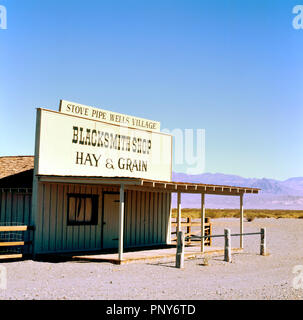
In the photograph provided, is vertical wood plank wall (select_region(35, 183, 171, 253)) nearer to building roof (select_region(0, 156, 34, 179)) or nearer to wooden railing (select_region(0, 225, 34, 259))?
wooden railing (select_region(0, 225, 34, 259))

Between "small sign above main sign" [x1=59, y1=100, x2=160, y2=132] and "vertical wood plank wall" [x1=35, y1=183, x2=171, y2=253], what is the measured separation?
2.74m

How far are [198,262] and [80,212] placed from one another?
4687mm

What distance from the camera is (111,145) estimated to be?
1981cm

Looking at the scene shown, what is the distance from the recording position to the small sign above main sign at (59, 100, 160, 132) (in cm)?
1823

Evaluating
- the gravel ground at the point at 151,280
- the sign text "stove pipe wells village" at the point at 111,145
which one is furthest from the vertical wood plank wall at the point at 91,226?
the gravel ground at the point at 151,280

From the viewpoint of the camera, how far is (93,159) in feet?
62.4

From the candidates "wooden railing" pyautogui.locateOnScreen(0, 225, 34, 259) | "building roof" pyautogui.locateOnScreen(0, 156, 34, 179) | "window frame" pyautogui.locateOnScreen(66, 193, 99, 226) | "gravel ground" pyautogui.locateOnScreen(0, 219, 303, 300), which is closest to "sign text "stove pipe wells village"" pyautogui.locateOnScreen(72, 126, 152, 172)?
"window frame" pyautogui.locateOnScreen(66, 193, 99, 226)

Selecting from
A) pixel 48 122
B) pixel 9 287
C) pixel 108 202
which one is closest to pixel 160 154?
pixel 108 202

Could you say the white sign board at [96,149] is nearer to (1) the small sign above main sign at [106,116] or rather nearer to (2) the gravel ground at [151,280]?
(1) the small sign above main sign at [106,116]

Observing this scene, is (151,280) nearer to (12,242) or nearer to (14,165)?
(12,242)

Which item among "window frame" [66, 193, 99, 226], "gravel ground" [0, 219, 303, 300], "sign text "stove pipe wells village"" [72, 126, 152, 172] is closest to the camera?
"gravel ground" [0, 219, 303, 300]

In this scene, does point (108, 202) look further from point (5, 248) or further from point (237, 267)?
point (237, 267)

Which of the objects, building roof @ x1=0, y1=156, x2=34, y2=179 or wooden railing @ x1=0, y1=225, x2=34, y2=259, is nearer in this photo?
wooden railing @ x1=0, y1=225, x2=34, y2=259

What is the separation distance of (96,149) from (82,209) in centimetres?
241
